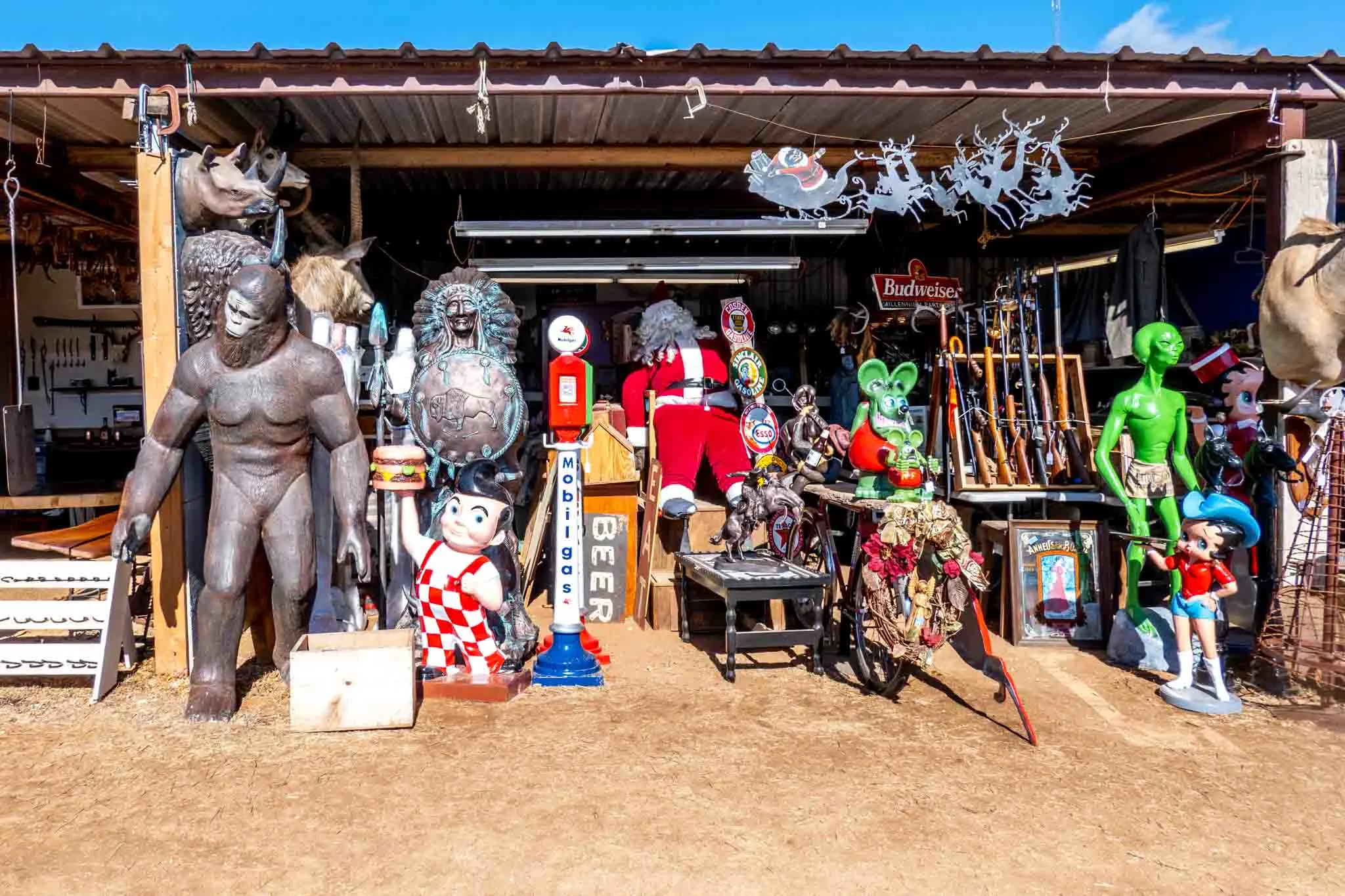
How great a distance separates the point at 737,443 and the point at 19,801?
4.51 m

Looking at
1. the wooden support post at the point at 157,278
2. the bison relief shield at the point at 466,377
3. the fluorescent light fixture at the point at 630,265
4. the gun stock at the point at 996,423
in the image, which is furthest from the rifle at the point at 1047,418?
the wooden support post at the point at 157,278

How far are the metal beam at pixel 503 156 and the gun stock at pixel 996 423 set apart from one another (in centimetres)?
160

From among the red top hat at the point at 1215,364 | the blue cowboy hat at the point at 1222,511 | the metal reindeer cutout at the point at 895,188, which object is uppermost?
the metal reindeer cutout at the point at 895,188

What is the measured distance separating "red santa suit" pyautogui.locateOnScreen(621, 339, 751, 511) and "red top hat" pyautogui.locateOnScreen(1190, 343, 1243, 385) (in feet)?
10.5

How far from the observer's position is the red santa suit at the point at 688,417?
6383mm

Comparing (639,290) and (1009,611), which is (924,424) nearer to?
(1009,611)

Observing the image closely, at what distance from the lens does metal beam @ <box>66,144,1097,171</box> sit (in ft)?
20.6

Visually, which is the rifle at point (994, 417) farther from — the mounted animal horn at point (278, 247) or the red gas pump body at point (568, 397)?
the mounted animal horn at point (278, 247)

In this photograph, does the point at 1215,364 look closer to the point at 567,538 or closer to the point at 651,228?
the point at 651,228

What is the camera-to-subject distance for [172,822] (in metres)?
3.28

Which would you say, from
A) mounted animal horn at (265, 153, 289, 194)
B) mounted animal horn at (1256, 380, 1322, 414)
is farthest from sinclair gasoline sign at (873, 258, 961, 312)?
mounted animal horn at (265, 153, 289, 194)

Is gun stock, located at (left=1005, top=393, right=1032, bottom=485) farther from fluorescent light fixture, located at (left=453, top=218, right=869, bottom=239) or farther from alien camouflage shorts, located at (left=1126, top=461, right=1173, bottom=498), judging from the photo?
fluorescent light fixture, located at (left=453, top=218, right=869, bottom=239)

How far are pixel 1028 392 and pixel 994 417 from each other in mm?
352

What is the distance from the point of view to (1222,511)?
177 inches
